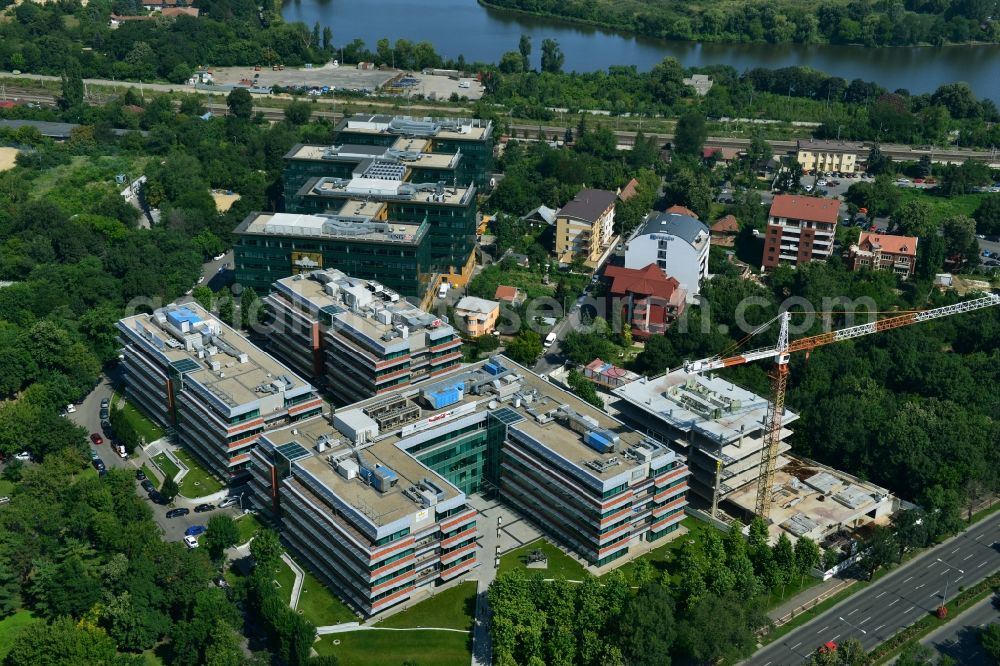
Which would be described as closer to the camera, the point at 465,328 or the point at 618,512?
the point at 618,512

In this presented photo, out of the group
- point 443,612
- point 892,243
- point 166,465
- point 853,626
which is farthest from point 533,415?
point 892,243

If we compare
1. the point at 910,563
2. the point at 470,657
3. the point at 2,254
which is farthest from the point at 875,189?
the point at 2,254

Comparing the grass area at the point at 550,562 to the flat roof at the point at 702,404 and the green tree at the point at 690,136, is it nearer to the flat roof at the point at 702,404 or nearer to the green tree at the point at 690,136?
the flat roof at the point at 702,404

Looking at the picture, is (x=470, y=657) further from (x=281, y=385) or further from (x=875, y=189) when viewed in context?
(x=875, y=189)

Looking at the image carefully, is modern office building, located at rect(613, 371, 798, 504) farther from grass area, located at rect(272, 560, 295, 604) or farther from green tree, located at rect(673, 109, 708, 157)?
green tree, located at rect(673, 109, 708, 157)

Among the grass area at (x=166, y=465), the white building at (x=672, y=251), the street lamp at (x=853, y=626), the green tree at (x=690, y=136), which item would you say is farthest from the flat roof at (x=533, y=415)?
the green tree at (x=690, y=136)

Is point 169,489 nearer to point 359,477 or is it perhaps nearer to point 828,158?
point 359,477
